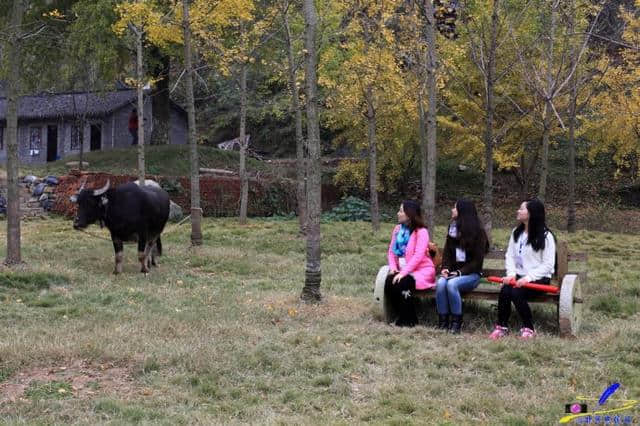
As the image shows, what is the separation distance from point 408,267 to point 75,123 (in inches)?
1262

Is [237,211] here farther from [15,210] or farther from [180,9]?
[15,210]

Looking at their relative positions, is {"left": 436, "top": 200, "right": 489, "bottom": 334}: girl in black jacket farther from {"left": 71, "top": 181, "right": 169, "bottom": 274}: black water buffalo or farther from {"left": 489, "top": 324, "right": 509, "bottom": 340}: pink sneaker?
{"left": 71, "top": 181, "right": 169, "bottom": 274}: black water buffalo

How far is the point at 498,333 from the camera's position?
8.12 meters

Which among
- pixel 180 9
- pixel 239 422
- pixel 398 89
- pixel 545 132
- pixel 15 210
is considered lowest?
pixel 239 422

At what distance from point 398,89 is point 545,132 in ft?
13.6

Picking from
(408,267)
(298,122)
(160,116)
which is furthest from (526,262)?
(160,116)

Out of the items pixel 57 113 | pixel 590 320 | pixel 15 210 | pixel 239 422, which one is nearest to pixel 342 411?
pixel 239 422

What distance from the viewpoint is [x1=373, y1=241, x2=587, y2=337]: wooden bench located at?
26.3 ft

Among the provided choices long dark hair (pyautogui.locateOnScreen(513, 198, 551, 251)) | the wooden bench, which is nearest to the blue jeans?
the wooden bench

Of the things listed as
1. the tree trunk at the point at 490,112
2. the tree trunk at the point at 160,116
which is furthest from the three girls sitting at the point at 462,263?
the tree trunk at the point at 160,116

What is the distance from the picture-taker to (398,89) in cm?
1948

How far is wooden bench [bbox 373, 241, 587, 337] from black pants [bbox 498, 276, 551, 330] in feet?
0.51

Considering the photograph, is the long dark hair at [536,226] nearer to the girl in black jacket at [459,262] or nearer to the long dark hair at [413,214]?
the girl in black jacket at [459,262]

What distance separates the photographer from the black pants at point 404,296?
8.84 meters
